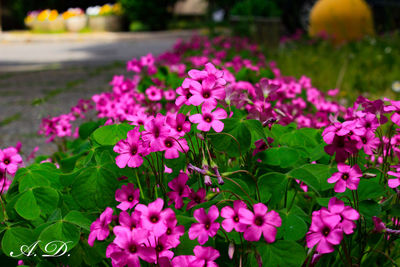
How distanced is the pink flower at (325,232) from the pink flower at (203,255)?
0.71 ft

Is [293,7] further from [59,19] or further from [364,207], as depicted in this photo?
[59,19]

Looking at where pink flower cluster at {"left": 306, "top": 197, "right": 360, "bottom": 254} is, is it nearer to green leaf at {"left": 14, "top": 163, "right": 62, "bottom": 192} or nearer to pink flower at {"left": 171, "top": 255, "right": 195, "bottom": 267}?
pink flower at {"left": 171, "top": 255, "right": 195, "bottom": 267}

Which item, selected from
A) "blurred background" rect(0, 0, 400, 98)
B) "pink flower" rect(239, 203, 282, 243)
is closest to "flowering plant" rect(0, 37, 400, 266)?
"pink flower" rect(239, 203, 282, 243)

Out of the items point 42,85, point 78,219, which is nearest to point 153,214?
point 78,219

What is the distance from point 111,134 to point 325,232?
0.74m

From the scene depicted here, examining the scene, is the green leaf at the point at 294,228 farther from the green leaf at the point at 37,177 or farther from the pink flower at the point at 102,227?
the green leaf at the point at 37,177

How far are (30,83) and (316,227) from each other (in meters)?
5.59

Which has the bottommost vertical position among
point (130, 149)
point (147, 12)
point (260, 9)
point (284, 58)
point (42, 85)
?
point (147, 12)

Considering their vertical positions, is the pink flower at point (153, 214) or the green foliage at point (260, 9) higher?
the pink flower at point (153, 214)

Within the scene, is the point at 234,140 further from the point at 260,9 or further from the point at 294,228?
the point at 260,9

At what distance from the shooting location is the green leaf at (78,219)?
1211 millimetres

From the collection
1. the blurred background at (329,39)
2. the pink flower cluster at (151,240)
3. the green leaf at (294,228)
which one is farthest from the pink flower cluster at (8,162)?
the blurred background at (329,39)

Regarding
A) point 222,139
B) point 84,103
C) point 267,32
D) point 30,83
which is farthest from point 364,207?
point 267,32

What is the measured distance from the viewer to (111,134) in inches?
58.1
